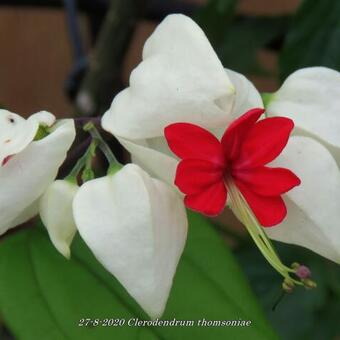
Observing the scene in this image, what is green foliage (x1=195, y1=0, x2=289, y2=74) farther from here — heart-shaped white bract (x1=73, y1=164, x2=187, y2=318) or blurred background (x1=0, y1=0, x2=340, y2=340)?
heart-shaped white bract (x1=73, y1=164, x2=187, y2=318)

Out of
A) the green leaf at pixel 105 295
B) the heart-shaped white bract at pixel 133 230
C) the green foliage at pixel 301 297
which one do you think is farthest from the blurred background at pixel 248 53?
A: the heart-shaped white bract at pixel 133 230

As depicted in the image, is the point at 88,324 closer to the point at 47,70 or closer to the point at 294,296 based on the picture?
Answer: the point at 294,296

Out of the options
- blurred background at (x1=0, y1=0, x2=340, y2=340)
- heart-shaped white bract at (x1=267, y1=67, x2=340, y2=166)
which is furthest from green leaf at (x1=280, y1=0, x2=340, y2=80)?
heart-shaped white bract at (x1=267, y1=67, x2=340, y2=166)

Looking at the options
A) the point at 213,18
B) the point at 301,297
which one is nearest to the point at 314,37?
the point at 213,18

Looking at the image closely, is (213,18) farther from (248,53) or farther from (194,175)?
(194,175)

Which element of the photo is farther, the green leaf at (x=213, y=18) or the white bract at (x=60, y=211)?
the green leaf at (x=213, y=18)

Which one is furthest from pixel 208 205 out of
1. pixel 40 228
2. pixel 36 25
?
pixel 36 25

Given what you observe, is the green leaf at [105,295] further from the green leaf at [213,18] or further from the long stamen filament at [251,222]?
the green leaf at [213,18]
